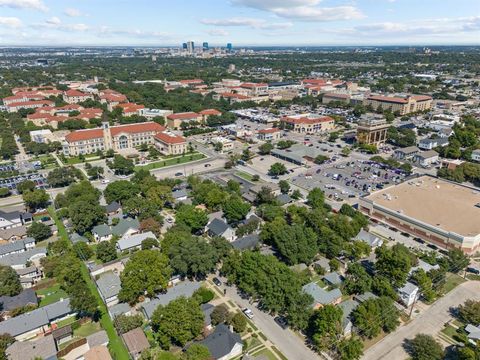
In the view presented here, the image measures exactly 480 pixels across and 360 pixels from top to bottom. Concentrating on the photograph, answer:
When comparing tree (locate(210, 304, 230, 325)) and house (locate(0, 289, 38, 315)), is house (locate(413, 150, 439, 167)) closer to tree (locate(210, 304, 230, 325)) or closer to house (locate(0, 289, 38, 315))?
tree (locate(210, 304, 230, 325))

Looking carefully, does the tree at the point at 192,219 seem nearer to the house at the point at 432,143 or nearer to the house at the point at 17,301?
the house at the point at 17,301

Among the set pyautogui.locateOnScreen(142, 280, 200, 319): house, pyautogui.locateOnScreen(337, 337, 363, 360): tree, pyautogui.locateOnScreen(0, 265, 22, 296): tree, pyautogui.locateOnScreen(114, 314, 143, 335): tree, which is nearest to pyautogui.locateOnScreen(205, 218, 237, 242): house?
pyautogui.locateOnScreen(142, 280, 200, 319): house

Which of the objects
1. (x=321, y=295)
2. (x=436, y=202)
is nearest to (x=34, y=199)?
(x=321, y=295)

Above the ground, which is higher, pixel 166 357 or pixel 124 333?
pixel 166 357

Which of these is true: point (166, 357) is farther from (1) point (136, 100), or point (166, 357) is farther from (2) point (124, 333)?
(1) point (136, 100)

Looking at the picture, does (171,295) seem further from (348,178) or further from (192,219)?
(348,178)

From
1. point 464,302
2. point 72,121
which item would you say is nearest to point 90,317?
point 464,302
